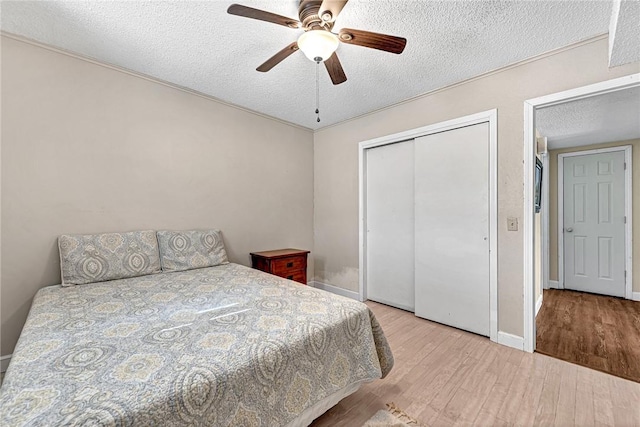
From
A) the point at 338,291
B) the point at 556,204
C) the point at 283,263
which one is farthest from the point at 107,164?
the point at 556,204

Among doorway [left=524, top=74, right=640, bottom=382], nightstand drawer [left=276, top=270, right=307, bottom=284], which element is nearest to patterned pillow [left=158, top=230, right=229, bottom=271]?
nightstand drawer [left=276, top=270, right=307, bottom=284]

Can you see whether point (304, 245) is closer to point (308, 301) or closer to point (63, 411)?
point (308, 301)

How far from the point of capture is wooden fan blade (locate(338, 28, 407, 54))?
1500 millimetres

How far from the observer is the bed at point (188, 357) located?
80 centimetres

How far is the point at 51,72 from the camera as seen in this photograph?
6.71 ft

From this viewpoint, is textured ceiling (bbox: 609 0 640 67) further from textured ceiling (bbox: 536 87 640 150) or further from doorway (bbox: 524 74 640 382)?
textured ceiling (bbox: 536 87 640 150)

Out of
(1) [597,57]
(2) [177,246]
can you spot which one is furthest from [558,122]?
(2) [177,246]

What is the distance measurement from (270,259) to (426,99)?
2432mm

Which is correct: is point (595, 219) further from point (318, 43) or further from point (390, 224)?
→ point (318, 43)

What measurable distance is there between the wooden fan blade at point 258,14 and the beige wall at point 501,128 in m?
1.85

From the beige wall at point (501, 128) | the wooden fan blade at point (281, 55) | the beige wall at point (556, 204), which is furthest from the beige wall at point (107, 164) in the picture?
the beige wall at point (556, 204)

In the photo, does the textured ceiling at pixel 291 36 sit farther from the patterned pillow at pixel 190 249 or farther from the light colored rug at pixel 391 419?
the light colored rug at pixel 391 419

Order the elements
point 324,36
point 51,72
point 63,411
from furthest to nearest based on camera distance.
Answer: point 51,72 < point 324,36 < point 63,411

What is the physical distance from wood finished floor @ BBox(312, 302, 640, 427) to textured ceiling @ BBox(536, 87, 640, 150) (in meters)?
2.15
